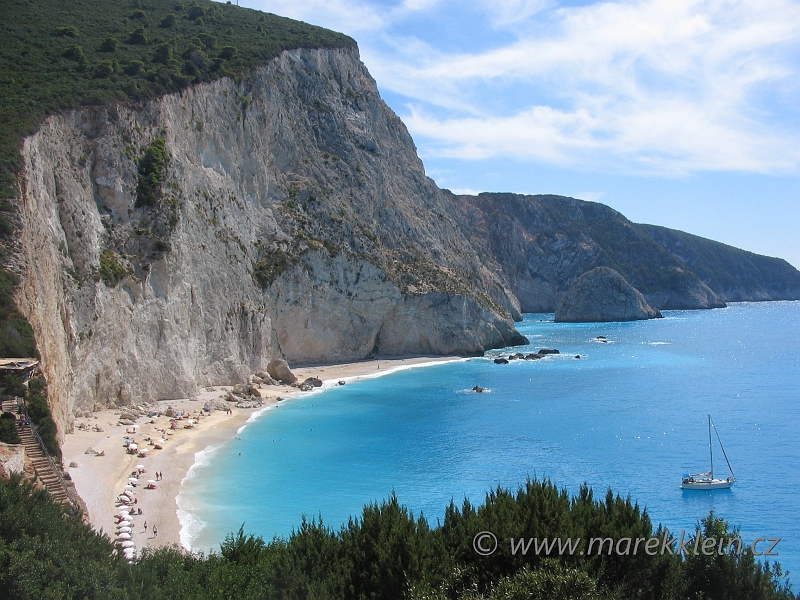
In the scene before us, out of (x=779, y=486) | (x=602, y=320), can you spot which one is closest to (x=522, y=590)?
(x=779, y=486)

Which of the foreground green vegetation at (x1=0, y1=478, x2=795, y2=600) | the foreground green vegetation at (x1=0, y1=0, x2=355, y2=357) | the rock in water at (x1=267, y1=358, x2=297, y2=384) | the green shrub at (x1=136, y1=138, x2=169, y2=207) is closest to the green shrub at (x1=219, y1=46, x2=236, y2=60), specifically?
the foreground green vegetation at (x1=0, y1=0, x2=355, y2=357)

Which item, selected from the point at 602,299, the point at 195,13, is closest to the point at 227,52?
the point at 195,13

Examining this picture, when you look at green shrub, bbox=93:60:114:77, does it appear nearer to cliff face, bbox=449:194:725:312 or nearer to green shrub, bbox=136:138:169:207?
green shrub, bbox=136:138:169:207

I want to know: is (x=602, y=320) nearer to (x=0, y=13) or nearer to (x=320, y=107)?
(x=320, y=107)

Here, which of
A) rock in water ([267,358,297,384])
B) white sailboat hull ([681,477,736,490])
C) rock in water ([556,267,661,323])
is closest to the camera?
white sailboat hull ([681,477,736,490])

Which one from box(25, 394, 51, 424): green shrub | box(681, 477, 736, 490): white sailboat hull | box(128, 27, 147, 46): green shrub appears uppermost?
box(128, 27, 147, 46): green shrub

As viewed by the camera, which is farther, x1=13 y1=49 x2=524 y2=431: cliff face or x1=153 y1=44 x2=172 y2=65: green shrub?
x1=153 y1=44 x2=172 y2=65: green shrub

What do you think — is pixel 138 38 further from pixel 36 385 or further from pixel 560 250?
pixel 560 250
